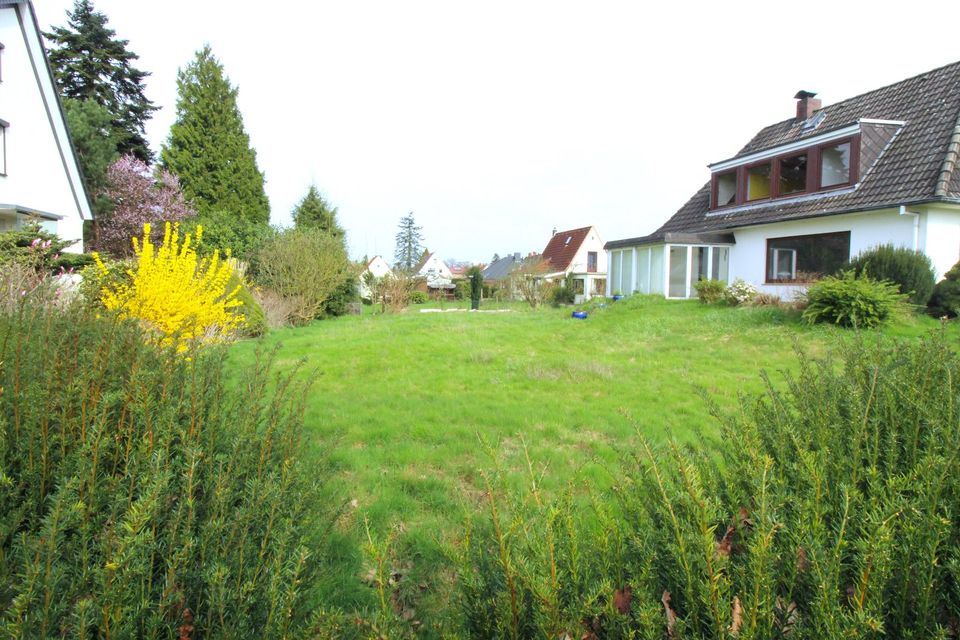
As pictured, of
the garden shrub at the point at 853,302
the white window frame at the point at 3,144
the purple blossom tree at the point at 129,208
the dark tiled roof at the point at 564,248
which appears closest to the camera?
the garden shrub at the point at 853,302

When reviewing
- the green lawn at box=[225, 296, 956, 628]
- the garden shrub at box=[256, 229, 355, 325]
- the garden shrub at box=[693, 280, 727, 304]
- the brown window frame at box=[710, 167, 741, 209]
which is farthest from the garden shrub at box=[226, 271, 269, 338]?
the brown window frame at box=[710, 167, 741, 209]

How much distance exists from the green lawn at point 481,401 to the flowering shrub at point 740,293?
1300 mm

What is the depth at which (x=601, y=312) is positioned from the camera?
16.9 meters

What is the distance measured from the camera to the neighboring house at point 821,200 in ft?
43.7

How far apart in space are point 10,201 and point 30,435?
18.5 m

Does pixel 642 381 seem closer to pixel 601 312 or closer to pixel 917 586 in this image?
pixel 917 586

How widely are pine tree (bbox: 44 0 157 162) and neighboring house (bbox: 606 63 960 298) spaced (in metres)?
24.6

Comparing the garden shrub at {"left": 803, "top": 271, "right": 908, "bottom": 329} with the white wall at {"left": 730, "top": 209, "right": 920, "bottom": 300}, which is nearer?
the garden shrub at {"left": 803, "top": 271, "right": 908, "bottom": 329}

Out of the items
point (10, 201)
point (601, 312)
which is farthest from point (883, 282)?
point (10, 201)

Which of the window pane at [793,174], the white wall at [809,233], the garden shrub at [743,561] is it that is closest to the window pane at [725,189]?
the white wall at [809,233]

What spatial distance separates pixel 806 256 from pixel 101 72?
1273 inches

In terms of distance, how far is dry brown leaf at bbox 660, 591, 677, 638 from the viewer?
134cm

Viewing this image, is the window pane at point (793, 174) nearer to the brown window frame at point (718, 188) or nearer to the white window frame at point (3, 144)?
the brown window frame at point (718, 188)

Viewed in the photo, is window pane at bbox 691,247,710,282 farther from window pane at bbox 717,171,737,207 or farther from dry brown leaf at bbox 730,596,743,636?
dry brown leaf at bbox 730,596,743,636
